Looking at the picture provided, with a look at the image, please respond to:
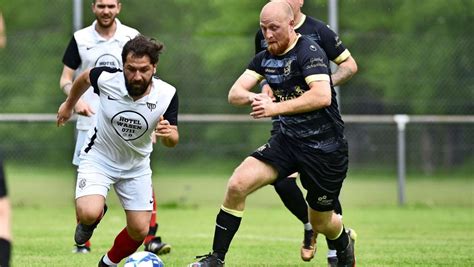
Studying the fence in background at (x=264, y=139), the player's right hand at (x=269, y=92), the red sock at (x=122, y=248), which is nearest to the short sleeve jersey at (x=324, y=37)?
the player's right hand at (x=269, y=92)

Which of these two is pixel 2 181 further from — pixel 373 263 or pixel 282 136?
pixel 373 263

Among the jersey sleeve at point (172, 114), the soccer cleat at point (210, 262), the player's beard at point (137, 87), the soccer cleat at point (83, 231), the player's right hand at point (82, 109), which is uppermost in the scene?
the player's beard at point (137, 87)

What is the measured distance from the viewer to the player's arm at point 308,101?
6.51 m

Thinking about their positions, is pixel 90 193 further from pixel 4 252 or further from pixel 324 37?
pixel 324 37

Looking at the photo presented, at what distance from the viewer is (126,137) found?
7.10 m

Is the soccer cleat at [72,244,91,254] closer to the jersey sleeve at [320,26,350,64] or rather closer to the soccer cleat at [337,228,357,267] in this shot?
the soccer cleat at [337,228,357,267]

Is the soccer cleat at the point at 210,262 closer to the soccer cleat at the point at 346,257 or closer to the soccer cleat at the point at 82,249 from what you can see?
the soccer cleat at the point at 346,257

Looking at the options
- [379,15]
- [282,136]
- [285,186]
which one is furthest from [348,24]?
[282,136]

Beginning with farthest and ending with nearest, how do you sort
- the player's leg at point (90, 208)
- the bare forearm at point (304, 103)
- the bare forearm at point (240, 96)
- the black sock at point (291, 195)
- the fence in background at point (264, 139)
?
the fence in background at point (264, 139), the black sock at point (291, 195), the player's leg at point (90, 208), the bare forearm at point (240, 96), the bare forearm at point (304, 103)

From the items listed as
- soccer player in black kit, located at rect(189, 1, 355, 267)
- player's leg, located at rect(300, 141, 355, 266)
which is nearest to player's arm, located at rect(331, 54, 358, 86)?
soccer player in black kit, located at rect(189, 1, 355, 267)

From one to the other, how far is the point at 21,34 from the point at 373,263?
10527 millimetres

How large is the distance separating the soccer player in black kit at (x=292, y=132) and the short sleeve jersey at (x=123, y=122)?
50 cm

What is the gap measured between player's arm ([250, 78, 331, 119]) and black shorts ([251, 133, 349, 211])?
1.34 feet

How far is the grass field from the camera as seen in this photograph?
28.0ft
